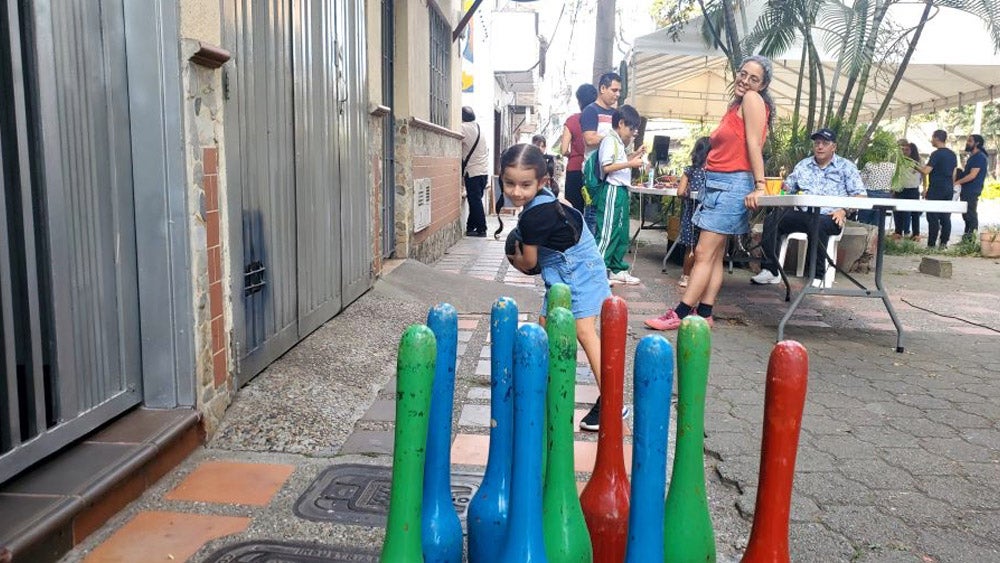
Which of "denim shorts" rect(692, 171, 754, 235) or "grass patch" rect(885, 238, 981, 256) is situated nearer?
"denim shorts" rect(692, 171, 754, 235)

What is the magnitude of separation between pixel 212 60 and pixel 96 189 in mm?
621

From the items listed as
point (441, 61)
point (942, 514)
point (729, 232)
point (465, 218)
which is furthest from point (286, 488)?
point (465, 218)

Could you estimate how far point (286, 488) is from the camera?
2.50 m

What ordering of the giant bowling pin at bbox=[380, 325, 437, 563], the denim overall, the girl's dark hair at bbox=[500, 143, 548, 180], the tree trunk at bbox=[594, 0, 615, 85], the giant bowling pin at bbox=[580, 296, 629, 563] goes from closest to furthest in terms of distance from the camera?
1. the giant bowling pin at bbox=[380, 325, 437, 563]
2. the giant bowling pin at bbox=[580, 296, 629, 563]
3. the girl's dark hair at bbox=[500, 143, 548, 180]
4. the denim overall
5. the tree trunk at bbox=[594, 0, 615, 85]

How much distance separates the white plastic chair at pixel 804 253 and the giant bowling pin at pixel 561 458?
555 cm

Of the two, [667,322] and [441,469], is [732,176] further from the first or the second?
[441,469]

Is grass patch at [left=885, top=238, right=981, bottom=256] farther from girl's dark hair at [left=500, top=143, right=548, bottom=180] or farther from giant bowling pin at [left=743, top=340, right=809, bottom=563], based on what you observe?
giant bowling pin at [left=743, top=340, right=809, bottom=563]

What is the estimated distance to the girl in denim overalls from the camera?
2752 mm

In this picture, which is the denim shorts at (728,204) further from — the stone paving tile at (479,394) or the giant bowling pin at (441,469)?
the giant bowling pin at (441,469)

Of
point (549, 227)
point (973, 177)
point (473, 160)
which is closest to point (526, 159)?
point (549, 227)

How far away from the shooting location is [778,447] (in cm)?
115

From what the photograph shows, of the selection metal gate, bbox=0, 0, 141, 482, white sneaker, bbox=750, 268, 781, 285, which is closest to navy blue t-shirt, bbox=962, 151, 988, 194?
white sneaker, bbox=750, 268, 781, 285

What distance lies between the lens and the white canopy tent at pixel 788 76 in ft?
31.1

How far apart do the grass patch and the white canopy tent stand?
87.6 inches
